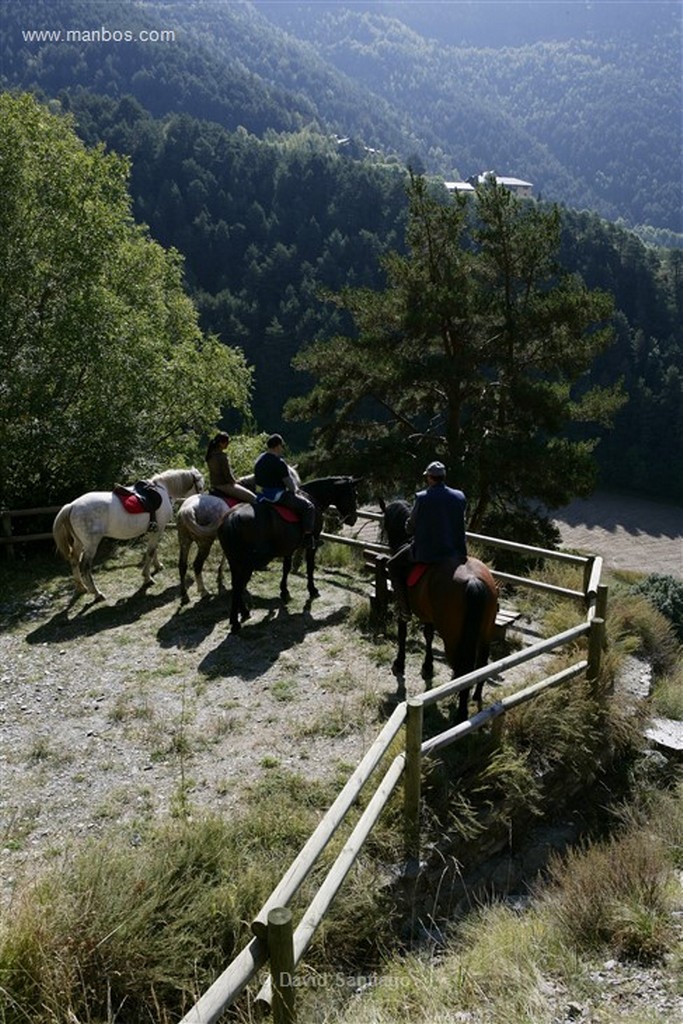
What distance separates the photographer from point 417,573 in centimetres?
701

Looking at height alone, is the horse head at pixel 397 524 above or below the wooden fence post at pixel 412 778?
above

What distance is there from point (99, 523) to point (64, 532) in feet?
1.74

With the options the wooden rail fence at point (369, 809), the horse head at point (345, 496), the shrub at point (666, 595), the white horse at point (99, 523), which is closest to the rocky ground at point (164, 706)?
the white horse at point (99, 523)

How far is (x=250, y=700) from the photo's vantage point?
768 cm

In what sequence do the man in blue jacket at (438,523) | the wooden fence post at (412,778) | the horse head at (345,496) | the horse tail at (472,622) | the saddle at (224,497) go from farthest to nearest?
the horse head at (345,496) → the saddle at (224,497) → the man in blue jacket at (438,523) → the horse tail at (472,622) → the wooden fence post at (412,778)

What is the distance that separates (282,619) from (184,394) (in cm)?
967

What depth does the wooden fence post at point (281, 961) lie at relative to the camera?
3.18 meters

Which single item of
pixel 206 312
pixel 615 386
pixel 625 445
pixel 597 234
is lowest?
pixel 625 445

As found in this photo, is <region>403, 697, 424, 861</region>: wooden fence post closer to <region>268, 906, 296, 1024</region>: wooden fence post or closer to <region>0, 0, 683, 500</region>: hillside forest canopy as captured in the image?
<region>268, 906, 296, 1024</region>: wooden fence post

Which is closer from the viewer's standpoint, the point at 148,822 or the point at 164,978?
the point at 164,978

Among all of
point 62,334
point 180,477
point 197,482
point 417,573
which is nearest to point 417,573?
point 417,573

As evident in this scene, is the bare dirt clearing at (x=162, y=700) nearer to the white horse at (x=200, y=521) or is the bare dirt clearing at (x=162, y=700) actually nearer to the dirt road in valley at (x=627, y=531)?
the white horse at (x=200, y=521)

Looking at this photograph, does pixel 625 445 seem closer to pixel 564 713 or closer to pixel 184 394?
pixel 184 394

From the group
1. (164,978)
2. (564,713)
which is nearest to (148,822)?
(164,978)
